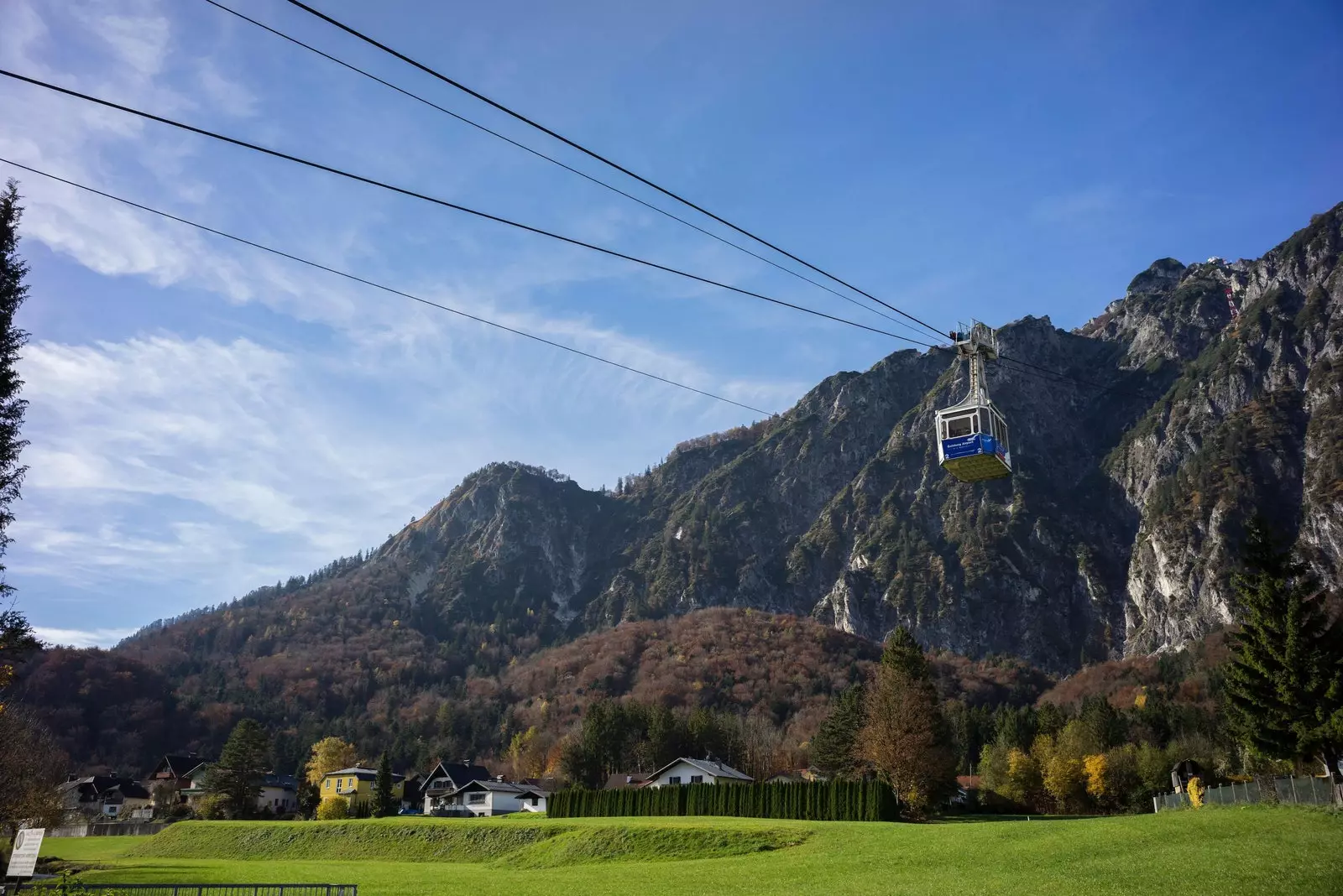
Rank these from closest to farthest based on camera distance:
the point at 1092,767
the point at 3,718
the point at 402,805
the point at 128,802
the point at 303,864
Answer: the point at 3,718 < the point at 303,864 < the point at 1092,767 < the point at 402,805 < the point at 128,802

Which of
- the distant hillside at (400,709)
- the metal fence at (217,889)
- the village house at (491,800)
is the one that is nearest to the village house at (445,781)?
the village house at (491,800)

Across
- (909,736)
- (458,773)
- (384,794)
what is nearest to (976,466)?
(909,736)

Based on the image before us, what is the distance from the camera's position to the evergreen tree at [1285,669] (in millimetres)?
41500

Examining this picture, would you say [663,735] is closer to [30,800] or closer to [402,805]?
[402,805]

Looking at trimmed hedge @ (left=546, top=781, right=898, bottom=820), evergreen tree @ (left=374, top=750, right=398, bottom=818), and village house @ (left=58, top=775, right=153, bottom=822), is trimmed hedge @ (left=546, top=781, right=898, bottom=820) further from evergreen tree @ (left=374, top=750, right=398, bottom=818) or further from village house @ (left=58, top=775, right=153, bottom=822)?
village house @ (left=58, top=775, right=153, bottom=822)

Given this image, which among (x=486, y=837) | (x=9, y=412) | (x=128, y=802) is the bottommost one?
(x=128, y=802)

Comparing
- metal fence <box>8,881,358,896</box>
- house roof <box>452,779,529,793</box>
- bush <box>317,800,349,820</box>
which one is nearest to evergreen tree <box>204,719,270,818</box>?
bush <box>317,800,349,820</box>

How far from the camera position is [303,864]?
56500mm

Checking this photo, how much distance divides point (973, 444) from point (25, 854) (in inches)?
1138

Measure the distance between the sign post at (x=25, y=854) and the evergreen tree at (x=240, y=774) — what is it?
8032 cm

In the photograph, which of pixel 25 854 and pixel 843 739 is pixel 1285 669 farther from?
pixel 843 739

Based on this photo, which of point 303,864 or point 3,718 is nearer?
point 3,718

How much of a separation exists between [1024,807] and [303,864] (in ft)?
238

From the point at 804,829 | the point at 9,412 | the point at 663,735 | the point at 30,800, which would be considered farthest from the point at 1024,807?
the point at 9,412
